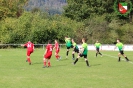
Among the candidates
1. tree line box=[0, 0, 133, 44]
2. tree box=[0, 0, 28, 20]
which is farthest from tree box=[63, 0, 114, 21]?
tree box=[0, 0, 28, 20]

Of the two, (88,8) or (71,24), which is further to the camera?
(88,8)

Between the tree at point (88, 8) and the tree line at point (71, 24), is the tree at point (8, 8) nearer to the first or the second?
the tree line at point (71, 24)

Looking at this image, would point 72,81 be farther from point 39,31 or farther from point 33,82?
point 39,31

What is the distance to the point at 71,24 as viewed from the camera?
62781 millimetres

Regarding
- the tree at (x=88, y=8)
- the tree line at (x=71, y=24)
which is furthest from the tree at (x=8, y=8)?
the tree at (x=88, y=8)

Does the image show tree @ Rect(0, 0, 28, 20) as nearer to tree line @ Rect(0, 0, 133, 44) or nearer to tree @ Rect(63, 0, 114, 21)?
tree line @ Rect(0, 0, 133, 44)

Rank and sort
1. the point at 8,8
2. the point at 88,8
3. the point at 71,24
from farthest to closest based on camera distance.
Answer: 1. the point at 88,8
2. the point at 8,8
3. the point at 71,24

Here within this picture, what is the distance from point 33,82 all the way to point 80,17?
56338mm

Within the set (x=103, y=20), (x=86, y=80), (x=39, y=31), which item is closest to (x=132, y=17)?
(x=103, y=20)

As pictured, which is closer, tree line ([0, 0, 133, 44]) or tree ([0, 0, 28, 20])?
tree line ([0, 0, 133, 44])

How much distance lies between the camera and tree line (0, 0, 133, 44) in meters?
56.5

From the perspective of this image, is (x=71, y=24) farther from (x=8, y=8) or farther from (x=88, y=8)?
(x=8, y=8)

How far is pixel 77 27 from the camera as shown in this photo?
61.8 metres

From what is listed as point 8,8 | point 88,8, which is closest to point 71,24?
point 88,8
